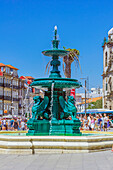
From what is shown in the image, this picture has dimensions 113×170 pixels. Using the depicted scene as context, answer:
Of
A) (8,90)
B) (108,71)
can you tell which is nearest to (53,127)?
(108,71)

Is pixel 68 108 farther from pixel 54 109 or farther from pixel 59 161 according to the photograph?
pixel 59 161

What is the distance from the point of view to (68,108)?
13727 mm

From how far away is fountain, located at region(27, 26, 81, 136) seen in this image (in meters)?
13.6

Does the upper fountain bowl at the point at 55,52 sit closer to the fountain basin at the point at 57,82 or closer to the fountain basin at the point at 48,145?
the fountain basin at the point at 57,82

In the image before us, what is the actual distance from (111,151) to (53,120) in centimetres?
309

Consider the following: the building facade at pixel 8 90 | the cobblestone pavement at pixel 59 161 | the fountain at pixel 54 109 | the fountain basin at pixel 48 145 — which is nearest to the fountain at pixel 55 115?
the fountain at pixel 54 109

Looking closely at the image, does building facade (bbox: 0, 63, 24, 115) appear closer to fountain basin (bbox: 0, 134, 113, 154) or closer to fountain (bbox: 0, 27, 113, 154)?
fountain (bbox: 0, 27, 113, 154)

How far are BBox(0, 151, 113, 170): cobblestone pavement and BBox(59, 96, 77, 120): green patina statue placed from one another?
114 inches

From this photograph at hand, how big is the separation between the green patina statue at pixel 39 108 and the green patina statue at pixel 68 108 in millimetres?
540

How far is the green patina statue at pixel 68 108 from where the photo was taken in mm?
13586

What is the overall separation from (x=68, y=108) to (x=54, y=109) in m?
0.63

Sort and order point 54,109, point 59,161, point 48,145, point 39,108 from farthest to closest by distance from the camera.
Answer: point 54,109 < point 39,108 < point 48,145 < point 59,161

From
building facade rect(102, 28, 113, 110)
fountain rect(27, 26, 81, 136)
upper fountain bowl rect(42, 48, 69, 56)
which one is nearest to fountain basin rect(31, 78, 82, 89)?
fountain rect(27, 26, 81, 136)

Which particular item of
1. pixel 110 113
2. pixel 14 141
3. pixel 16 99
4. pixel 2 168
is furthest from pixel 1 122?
pixel 16 99
